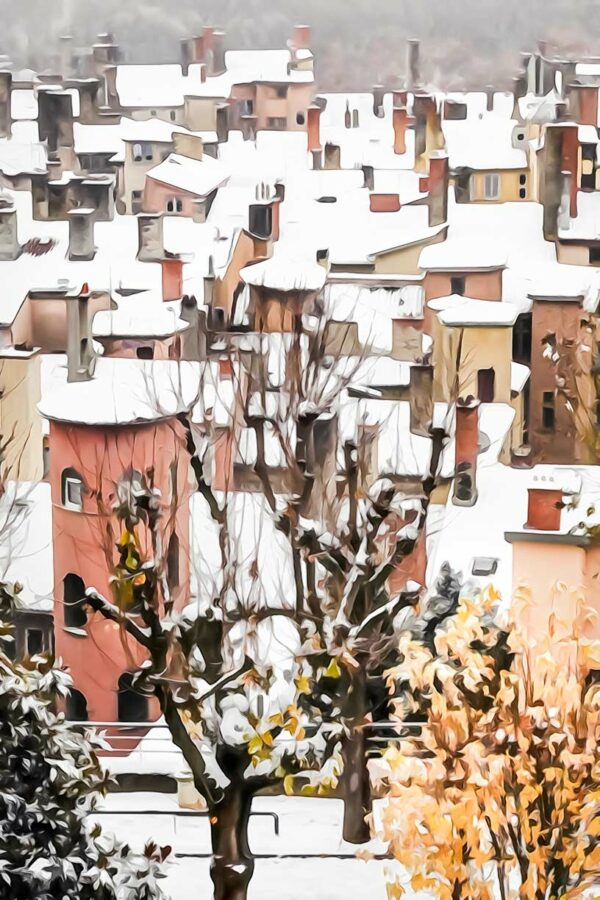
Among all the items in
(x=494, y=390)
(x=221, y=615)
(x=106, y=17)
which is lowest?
(x=221, y=615)

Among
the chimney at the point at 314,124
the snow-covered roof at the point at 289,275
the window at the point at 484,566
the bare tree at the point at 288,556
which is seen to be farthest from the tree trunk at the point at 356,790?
the chimney at the point at 314,124

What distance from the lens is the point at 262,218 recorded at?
3.51 metres

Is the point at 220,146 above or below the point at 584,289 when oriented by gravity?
above

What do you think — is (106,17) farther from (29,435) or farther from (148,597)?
(148,597)

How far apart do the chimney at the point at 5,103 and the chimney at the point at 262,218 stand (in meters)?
0.70

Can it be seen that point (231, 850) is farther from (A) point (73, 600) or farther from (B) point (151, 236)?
(B) point (151, 236)

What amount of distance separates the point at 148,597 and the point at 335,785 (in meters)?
0.71

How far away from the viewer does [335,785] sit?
11.5 feet

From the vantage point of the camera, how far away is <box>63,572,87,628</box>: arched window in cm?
358

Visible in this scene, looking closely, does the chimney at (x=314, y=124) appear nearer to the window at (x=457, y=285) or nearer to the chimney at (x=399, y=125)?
the chimney at (x=399, y=125)

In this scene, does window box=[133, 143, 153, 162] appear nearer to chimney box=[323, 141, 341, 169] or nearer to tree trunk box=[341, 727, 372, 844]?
chimney box=[323, 141, 341, 169]

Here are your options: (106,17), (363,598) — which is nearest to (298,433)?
(363,598)

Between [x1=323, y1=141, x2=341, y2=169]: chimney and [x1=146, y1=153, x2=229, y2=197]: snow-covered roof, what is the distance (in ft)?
0.88

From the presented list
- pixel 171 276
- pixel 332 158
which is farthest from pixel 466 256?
pixel 171 276
